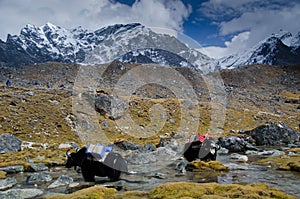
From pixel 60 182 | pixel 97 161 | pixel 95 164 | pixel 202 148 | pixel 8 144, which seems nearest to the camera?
pixel 97 161

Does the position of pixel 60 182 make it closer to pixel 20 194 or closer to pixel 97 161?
pixel 97 161

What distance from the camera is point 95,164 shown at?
60.3ft

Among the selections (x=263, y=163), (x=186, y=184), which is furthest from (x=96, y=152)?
(x=263, y=163)

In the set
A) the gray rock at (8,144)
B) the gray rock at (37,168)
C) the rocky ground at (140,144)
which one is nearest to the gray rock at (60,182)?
the rocky ground at (140,144)

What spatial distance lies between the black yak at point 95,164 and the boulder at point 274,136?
3122 centimetres

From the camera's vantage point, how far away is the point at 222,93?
12069cm

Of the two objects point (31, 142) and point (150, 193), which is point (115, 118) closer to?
point (31, 142)

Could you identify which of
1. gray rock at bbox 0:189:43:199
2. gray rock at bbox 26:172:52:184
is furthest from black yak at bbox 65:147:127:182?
gray rock at bbox 0:189:43:199

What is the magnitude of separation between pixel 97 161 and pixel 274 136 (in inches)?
1348

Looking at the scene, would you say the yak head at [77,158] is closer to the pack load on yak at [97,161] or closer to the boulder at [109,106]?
the pack load on yak at [97,161]

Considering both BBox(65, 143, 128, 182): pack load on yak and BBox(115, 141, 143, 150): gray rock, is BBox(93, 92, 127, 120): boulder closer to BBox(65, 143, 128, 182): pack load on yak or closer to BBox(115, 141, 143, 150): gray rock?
BBox(115, 141, 143, 150): gray rock

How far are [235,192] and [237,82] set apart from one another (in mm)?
170077

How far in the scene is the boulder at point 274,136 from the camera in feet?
144

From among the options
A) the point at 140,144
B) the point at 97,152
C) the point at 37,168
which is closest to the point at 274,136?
the point at 140,144
